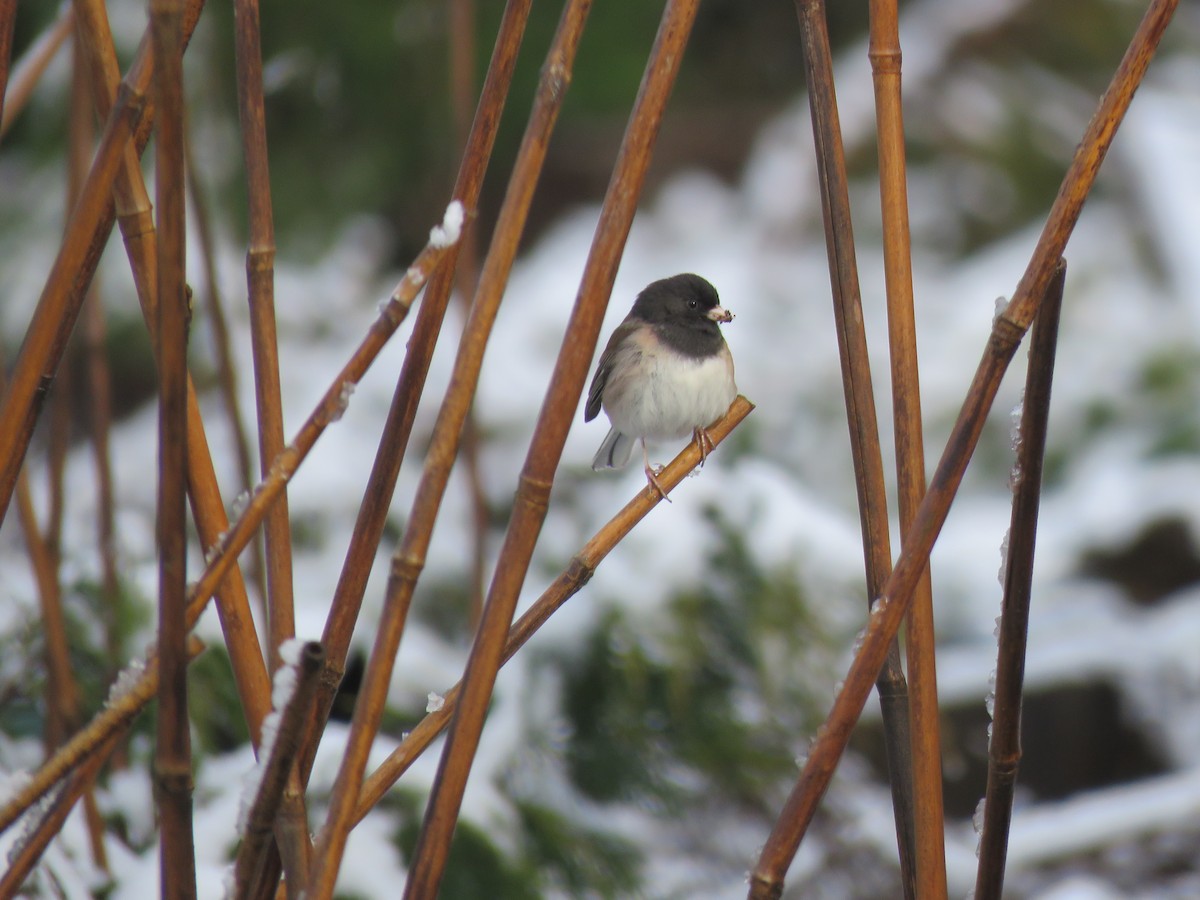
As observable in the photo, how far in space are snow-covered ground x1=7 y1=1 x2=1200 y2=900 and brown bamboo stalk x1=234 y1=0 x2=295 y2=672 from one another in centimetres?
51

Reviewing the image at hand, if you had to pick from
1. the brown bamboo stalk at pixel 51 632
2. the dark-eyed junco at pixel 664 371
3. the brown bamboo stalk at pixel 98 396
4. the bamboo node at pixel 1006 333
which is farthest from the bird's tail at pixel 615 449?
the bamboo node at pixel 1006 333

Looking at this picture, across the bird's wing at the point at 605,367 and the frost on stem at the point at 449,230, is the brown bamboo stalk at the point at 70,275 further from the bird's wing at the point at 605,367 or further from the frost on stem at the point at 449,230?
the bird's wing at the point at 605,367

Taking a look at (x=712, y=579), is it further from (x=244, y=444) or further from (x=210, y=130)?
(x=210, y=130)

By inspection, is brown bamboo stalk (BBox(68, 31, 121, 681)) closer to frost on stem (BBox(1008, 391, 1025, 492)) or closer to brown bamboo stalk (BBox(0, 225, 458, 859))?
brown bamboo stalk (BBox(0, 225, 458, 859))

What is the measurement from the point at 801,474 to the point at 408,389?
2.21 m

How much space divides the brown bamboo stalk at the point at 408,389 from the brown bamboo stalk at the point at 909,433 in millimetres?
257

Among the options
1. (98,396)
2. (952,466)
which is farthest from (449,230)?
(98,396)

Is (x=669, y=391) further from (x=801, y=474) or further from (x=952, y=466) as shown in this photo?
(x=801, y=474)

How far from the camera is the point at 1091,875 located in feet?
5.68

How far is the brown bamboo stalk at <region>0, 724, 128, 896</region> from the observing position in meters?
0.67

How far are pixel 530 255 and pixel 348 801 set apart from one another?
315cm

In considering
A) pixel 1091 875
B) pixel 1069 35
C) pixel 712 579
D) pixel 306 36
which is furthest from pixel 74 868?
pixel 1069 35

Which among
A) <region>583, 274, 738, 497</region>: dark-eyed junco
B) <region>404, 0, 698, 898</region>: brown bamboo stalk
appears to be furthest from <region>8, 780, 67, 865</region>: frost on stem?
<region>583, 274, 738, 497</region>: dark-eyed junco

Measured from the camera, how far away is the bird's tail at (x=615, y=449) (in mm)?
1690
